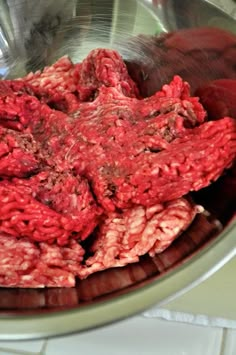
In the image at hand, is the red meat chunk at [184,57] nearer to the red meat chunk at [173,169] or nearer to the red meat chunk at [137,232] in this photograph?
the red meat chunk at [173,169]

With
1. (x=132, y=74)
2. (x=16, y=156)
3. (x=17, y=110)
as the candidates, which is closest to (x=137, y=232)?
(x=16, y=156)

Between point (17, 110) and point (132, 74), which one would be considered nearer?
point (17, 110)

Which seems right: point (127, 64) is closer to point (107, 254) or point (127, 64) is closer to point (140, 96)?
point (140, 96)

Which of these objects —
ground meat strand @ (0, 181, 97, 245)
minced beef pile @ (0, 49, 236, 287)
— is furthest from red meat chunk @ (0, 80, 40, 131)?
ground meat strand @ (0, 181, 97, 245)

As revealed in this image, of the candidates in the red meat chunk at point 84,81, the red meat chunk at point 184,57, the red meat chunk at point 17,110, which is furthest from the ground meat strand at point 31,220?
the red meat chunk at point 184,57

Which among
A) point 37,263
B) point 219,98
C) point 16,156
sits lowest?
point 37,263

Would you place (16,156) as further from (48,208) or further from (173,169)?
(173,169)

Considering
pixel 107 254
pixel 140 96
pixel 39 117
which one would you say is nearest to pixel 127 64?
pixel 140 96
